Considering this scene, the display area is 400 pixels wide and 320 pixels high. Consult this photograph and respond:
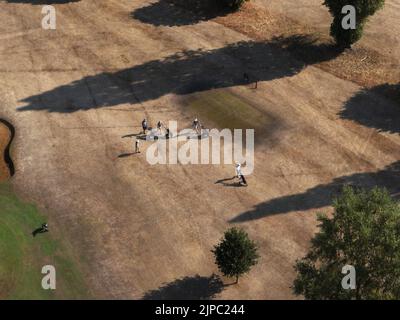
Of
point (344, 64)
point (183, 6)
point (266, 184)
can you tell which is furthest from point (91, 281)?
point (183, 6)

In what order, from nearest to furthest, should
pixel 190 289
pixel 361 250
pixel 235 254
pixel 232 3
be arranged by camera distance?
1. pixel 361 250
2. pixel 235 254
3. pixel 190 289
4. pixel 232 3

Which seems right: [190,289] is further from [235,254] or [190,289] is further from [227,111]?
[227,111]

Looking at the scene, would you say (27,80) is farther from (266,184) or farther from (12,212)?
(266,184)

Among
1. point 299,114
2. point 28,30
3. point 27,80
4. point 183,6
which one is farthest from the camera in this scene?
point 183,6

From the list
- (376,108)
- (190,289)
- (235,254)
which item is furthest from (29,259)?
(376,108)

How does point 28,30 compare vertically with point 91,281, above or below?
above

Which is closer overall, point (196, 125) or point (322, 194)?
point (322, 194)
